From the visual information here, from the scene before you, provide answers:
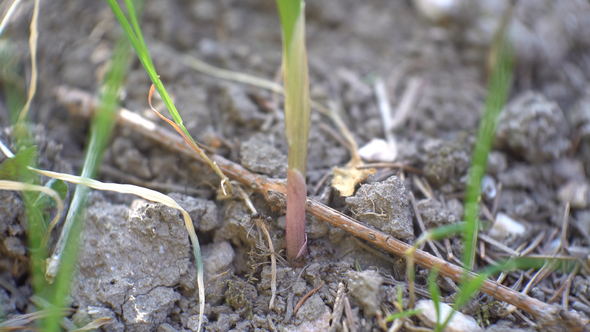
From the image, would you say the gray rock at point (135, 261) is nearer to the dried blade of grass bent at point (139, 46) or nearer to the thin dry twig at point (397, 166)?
the dried blade of grass bent at point (139, 46)

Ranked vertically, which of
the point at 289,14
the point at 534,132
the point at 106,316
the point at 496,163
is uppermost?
the point at 289,14

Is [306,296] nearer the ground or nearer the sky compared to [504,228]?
nearer the ground

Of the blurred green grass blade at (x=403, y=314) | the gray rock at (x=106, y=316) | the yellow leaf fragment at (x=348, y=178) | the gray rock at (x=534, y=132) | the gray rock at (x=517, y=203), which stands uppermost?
the gray rock at (x=534, y=132)

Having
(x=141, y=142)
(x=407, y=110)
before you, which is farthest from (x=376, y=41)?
(x=141, y=142)

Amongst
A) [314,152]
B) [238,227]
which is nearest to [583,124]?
[314,152]

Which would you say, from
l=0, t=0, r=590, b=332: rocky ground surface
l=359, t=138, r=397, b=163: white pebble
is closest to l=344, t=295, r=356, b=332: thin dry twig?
l=0, t=0, r=590, b=332: rocky ground surface

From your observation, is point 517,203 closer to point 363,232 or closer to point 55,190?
point 363,232

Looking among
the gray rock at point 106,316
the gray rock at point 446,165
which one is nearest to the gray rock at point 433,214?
the gray rock at point 446,165
